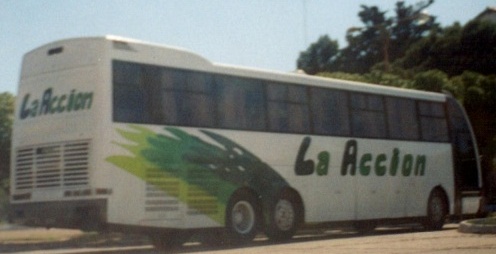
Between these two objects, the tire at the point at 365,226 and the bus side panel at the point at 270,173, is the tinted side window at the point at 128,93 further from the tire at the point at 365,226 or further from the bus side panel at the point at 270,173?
the tire at the point at 365,226

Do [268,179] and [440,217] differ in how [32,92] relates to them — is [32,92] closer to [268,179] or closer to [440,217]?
[268,179]

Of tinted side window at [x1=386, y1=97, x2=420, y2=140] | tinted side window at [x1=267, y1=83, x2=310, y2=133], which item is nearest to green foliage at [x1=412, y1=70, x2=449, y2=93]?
tinted side window at [x1=386, y1=97, x2=420, y2=140]

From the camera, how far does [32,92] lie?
15883 millimetres

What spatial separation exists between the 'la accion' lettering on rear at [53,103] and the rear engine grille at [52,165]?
62 cm

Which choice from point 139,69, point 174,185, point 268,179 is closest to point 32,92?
point 139,69

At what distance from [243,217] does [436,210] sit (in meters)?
7.32

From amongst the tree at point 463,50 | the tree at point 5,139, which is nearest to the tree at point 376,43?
the tree at point 463,50

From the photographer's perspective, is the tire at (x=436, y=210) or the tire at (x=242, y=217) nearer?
the tire at (x=242, y=217)

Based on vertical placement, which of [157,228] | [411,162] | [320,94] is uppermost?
[320,94]

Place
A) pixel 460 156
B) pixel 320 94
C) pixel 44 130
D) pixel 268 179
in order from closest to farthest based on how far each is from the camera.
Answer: pixel 44 130 < pixel 268 179 < pixel 320 94 < pixel 460 156

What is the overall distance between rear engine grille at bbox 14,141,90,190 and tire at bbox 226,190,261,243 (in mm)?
3377

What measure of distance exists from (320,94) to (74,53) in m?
6.24

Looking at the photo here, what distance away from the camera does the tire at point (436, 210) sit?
2244 cm

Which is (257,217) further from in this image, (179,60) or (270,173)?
(179,60)
